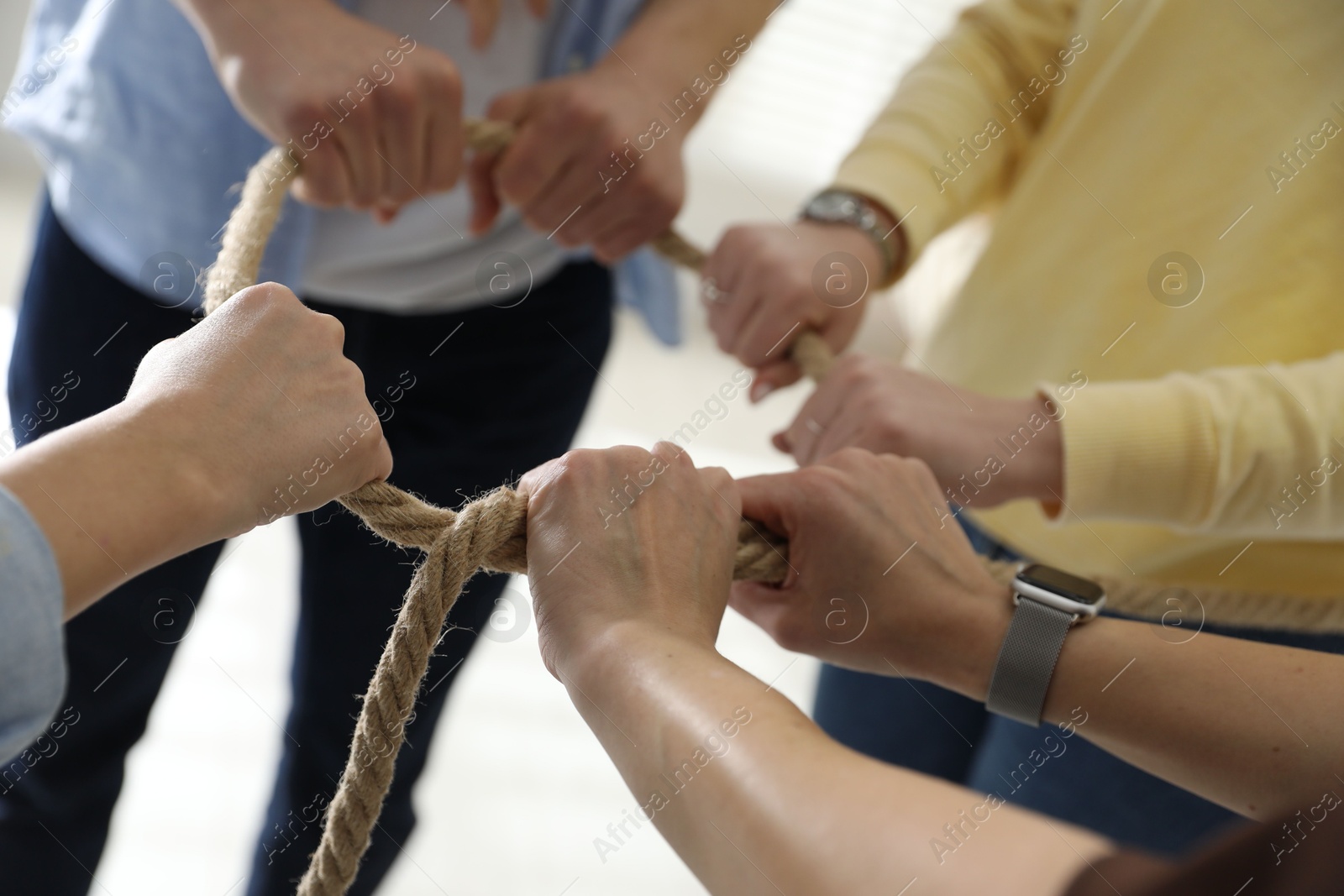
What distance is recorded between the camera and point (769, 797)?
0.91ft

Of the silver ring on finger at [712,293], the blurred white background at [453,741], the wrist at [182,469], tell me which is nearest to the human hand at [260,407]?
the wrist at [182,469]

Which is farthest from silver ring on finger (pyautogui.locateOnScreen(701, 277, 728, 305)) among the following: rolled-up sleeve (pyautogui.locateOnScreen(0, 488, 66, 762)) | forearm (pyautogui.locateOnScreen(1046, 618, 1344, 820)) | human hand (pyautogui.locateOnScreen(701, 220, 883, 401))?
rolled-up sleeve (pyautogui.locateOnScreen(0, 488, 66, 762))

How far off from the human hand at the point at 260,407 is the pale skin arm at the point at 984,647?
183 mm

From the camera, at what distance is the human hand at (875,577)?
458mm

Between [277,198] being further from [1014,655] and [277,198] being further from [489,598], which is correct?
[1014,655]

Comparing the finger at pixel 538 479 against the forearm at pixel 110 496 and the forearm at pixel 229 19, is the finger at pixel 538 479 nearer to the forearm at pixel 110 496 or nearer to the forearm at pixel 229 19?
the forearm at pixel 110 496

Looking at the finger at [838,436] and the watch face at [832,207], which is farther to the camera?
the watch face at [832,207]

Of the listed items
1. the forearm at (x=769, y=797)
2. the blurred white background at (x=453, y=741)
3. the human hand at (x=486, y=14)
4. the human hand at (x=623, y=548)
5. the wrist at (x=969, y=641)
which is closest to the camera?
the forearm at (x=769, y=797)

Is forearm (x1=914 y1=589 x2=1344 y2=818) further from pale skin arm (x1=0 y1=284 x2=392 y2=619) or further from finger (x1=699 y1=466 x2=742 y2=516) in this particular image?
pale skin arm (x1=0 y1=284 x2=392 y2=619)

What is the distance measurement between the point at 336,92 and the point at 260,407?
0.22 m

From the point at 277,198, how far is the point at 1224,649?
0.50 metres

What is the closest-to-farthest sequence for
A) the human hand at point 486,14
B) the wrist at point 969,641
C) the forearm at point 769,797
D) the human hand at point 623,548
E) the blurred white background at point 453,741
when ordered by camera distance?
the forearm at point 769,797 < the human hand at point 623,548 < the wrist at point 969,641 < the human hand at point 486,14 < the blurred white background at point 453,741

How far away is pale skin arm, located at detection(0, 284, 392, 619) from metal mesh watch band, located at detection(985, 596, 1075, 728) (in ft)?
0.96

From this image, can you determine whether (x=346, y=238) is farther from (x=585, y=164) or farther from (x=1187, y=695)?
(x=1187, y=695)
